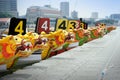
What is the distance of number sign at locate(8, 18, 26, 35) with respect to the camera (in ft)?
57.7

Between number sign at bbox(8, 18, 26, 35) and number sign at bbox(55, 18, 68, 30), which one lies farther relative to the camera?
number sign at bbox(55, 18, 68, 30)

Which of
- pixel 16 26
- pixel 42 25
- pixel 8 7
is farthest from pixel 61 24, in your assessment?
pixel 8 7

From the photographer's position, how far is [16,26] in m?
17.8

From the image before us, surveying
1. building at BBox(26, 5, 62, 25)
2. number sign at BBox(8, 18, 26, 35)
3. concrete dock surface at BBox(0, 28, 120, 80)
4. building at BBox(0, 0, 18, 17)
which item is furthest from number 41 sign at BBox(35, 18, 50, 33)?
building at BBox(26, 5, 62, 25)

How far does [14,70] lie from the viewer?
16297 millimetres

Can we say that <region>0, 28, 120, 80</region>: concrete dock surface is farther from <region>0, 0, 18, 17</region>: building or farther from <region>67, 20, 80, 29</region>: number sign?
<region>0, 0, 18, 17</region>: building

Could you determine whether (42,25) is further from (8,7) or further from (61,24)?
(8,7)

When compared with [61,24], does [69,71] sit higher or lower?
lower

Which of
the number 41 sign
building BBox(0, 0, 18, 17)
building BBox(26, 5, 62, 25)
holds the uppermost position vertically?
the number 41 sign

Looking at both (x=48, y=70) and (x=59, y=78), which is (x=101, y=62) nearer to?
(x=48, y=70)

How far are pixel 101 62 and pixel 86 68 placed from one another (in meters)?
2.68

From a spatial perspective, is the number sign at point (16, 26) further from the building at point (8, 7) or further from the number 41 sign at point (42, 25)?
the building at point (8, 7)

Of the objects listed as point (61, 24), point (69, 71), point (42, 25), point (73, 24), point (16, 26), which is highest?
point (16, 26)

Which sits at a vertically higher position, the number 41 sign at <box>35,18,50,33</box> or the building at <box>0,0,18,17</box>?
the number 41 sign at <box>35,18,50,33</box>
